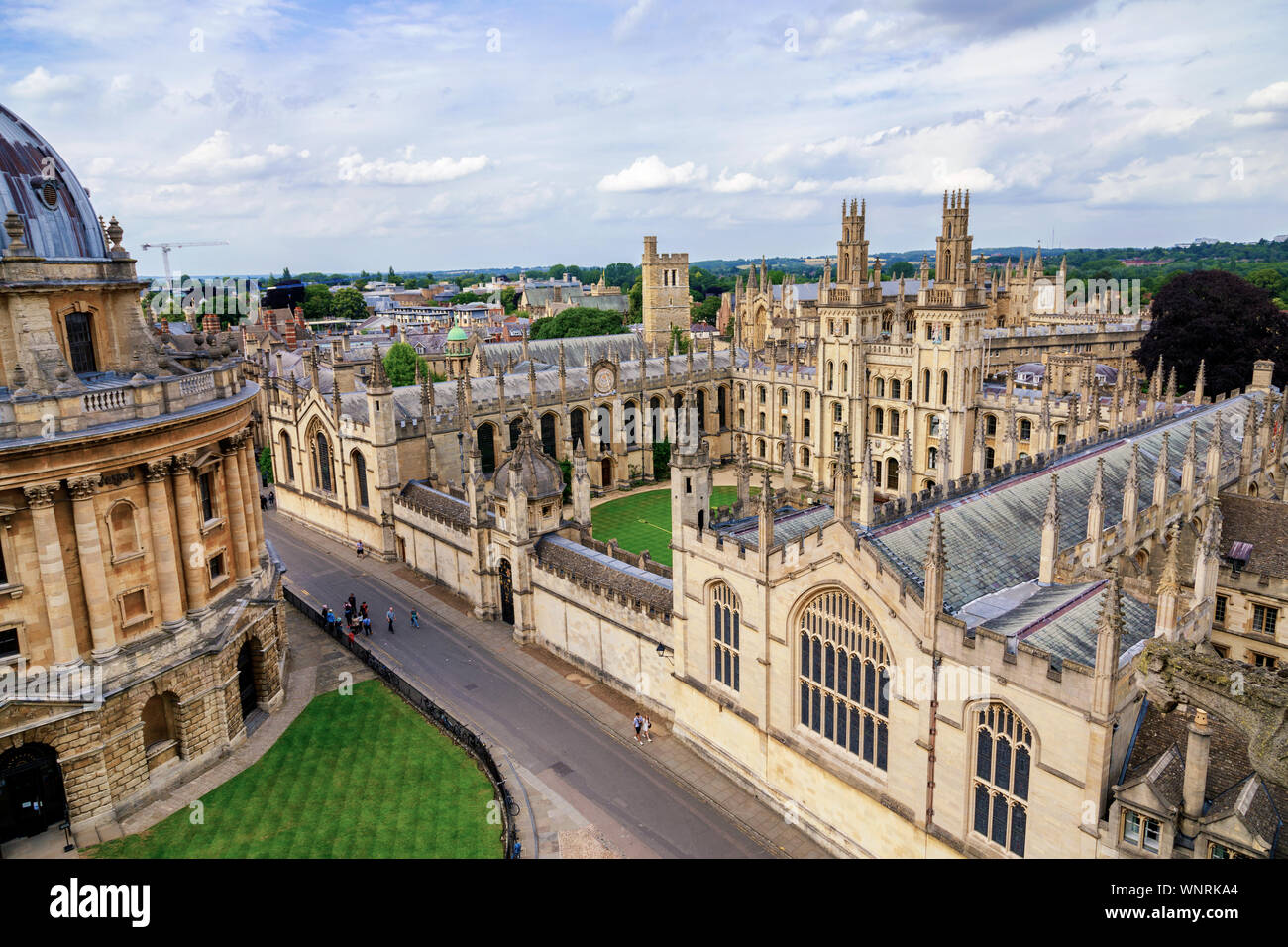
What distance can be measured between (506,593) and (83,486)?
1839 cm

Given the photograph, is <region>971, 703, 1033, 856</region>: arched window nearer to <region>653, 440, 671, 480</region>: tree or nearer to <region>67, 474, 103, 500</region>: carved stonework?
<region>67, 474, 103, 500</region>: carved stonework

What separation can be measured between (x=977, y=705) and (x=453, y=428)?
39007 millimetres

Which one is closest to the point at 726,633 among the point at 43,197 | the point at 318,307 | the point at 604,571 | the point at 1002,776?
the point at 604,571

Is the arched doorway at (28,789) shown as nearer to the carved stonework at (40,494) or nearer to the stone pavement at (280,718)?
the stone pavement at (280,718)

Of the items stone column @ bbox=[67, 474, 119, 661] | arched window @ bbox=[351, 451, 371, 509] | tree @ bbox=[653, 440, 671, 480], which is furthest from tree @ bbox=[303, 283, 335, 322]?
stone column @ bbox=[67, 474, 119, 661]

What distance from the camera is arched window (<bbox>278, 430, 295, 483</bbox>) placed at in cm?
5458

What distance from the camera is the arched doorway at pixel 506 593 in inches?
1487

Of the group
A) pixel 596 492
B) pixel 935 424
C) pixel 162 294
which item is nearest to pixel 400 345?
pixel 596 492

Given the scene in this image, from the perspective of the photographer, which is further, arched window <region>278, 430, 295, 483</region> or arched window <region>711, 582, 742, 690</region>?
arched window <region>278, 430, 295, 483</region>

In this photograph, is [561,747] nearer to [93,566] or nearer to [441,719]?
[441,719]

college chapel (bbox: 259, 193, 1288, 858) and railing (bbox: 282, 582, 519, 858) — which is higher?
college chapel (bbox: 259, 193, 1288, 858)

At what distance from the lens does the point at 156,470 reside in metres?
25.5

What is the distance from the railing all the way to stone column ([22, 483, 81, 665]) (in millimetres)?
10702

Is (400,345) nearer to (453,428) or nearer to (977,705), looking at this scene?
(453,428)
